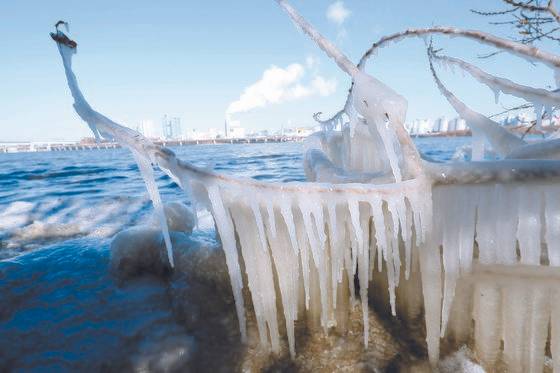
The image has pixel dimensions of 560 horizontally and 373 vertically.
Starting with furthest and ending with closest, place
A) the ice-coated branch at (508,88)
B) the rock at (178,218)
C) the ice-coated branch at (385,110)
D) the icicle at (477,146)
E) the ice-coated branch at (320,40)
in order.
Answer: the rock at (178,218)
the ice-coated branch at (508,88)
the icicle at (477,146)
the ice-coated branch at (320,40)
the ice-coated branch at (385,110)

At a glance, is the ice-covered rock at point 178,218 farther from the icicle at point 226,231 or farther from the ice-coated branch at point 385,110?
the ice-coated branch at point 385,110

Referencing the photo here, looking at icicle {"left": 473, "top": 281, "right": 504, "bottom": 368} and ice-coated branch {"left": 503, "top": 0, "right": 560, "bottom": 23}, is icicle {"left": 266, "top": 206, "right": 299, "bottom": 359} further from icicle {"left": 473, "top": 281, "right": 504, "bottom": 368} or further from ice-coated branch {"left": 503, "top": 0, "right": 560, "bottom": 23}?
ice-coated branch {"left": 503, "top": 0, "right": 560, "bottom": 23}

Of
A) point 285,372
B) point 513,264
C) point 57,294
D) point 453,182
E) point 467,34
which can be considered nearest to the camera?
point 453,182

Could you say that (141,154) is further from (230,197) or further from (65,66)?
(65,66)

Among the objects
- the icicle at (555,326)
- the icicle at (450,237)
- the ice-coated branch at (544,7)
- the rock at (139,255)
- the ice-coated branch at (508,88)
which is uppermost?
the ice-coated branch at (544,7)

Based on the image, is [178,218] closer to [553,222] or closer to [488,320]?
[488,320]

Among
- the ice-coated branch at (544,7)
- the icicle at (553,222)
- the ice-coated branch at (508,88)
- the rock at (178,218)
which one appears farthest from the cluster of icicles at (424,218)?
the rock at (178,218)

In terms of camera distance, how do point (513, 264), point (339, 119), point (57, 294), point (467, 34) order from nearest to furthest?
1. point (513, 264)
2. point (467, 34)
3. point (57, 294)
4. point (339, 119)

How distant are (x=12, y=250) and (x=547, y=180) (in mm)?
7509

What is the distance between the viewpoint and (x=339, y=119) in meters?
4.77

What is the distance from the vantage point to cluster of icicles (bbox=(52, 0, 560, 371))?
1566mm

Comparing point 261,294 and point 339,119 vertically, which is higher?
point 339,119

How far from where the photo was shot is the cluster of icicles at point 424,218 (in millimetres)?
1566

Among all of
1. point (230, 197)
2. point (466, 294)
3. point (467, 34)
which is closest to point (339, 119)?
point (467, 34)
